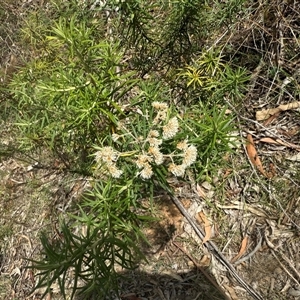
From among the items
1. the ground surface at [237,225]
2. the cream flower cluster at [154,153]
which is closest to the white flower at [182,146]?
the cream flower cluster at [154,153]

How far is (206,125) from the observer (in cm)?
230

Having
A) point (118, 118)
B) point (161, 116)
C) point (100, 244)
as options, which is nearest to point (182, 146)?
point (161, 116)

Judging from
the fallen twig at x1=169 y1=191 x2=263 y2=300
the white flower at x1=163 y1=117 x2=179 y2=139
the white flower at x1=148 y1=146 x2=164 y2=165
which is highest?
the white flower at x1=163 y1=117 x2=179 y2=139

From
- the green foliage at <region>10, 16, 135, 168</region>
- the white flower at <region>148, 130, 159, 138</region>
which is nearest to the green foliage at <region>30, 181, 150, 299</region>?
the white flower at <region>148, 130, 159, 138</region>

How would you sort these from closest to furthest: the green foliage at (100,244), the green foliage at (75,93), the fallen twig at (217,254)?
the green foliage at (100,244)
the green foliage at (75,93)
the fallen twig at (217,254)

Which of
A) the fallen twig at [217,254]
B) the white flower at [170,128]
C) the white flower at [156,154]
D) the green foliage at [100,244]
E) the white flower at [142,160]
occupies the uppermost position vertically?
the white flower at [170,128]

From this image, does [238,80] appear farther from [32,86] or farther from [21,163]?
[21,163]

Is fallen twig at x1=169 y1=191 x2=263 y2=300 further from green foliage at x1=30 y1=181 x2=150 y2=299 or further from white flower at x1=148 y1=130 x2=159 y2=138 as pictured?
white flower at x1=148 y1=130 x2=159 y2=138

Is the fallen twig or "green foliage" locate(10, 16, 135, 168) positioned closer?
"green foliage" locate(10, 16, 135, 168)

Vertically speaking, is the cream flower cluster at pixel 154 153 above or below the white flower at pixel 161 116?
below

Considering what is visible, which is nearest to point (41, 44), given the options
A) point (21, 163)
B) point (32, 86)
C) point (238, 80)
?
point (32, 86)

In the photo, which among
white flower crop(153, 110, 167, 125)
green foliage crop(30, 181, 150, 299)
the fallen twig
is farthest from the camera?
the fallen twig

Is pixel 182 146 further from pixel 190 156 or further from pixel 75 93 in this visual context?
pixel 75 93

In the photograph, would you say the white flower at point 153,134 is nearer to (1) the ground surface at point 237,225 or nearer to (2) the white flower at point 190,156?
(2) the white flower at point 190,156
